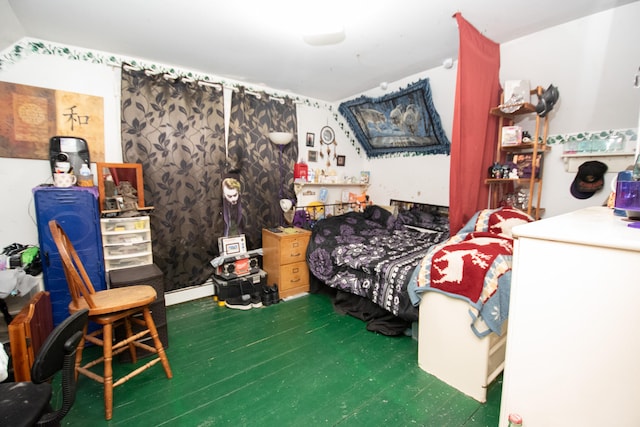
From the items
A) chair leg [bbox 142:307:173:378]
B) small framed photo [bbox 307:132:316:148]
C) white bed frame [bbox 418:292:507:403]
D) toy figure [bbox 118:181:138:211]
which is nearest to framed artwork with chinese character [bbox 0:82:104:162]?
toy figure [bbox 118:181:138:211]

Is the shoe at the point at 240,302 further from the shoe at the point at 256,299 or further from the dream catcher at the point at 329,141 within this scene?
the dream catcher at the point at 329,141

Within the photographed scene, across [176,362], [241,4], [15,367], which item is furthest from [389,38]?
[15,367]

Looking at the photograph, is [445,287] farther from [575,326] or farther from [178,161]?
[178,161]

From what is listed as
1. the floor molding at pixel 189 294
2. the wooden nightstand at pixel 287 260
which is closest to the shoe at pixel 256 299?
the wooden nightstand at pixel 287 260

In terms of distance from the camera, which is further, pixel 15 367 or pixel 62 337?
pixel 15 367

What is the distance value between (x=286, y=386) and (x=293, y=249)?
154 centimetres

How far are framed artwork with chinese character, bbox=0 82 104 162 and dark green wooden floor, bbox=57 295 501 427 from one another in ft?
5.94

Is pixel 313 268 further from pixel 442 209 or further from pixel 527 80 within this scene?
pixel 527 80

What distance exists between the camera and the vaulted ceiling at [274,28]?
1.81 metres

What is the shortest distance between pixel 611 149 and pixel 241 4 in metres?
2.84

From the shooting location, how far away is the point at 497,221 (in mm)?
2129

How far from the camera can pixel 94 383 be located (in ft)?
5.89

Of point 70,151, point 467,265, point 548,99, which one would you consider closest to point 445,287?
point 467,265

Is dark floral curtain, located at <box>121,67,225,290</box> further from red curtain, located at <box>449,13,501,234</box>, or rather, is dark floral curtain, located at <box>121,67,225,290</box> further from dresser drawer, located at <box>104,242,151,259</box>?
red curtain, located at <box>449,13,501,234</box>
